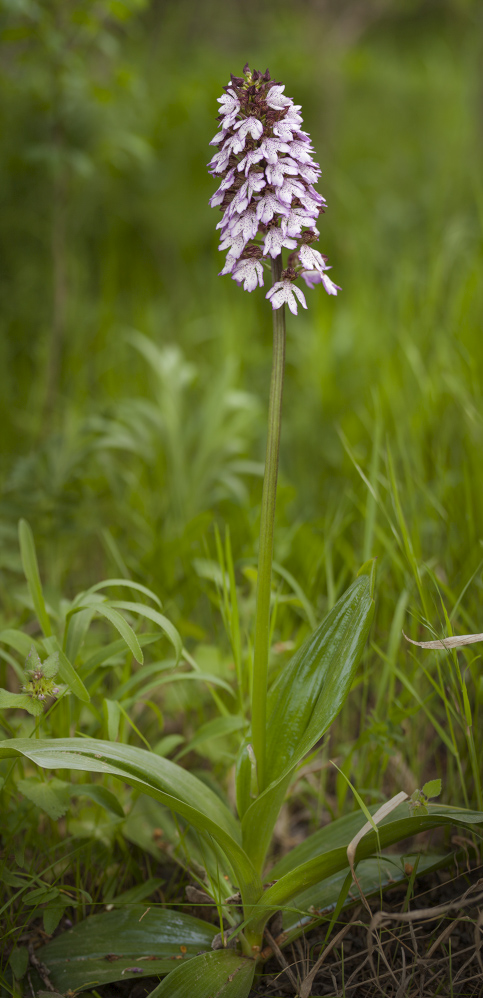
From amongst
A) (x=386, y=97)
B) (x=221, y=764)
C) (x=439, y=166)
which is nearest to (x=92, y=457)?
(x=221, y=764)

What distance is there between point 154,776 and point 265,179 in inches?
39.1

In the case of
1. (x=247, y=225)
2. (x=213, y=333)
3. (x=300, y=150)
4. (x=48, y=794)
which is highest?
(x=213, y=333)

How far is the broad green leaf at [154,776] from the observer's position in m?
1.00

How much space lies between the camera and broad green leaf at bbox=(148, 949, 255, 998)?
1027mm

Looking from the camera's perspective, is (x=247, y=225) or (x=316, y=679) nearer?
(x=247, y=225)

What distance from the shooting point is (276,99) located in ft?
3.21

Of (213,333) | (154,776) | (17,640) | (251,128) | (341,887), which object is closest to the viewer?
(251,128)

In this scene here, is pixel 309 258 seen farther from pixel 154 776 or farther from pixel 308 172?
pixel 154 776

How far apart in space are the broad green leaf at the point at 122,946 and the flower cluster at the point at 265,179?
111 centimetres

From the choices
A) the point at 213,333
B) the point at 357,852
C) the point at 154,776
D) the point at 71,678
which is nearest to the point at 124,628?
the point at 71,678

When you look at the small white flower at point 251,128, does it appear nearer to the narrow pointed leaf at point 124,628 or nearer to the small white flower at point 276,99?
the small white flower at point 276,99

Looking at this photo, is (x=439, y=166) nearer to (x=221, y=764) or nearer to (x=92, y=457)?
(x=92, y=457)

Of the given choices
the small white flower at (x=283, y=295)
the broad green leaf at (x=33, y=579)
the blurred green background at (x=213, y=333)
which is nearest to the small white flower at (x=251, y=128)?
the small white flower at (x=283, y=295)

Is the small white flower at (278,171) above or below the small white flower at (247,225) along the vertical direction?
above
